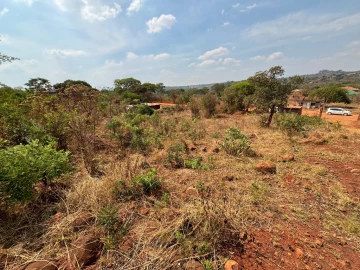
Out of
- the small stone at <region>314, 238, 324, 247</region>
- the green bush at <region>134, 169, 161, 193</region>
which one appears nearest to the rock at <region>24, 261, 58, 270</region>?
the green bush at <region>134, 169, 161, 193</region>

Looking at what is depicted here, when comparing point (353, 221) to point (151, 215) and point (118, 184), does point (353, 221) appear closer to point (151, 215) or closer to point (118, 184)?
point (151, 215)

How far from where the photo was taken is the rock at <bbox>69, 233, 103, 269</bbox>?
5.57ft

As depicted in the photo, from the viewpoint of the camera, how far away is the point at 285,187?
3189 mm

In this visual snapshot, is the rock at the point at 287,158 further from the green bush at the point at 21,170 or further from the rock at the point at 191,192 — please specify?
the green bush at the point at 21,170

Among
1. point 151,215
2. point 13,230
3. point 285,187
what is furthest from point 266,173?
point 13,230

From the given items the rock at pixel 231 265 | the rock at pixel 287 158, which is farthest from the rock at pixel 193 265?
the rock at pixel 287 158

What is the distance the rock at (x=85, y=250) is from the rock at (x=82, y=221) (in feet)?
0.73

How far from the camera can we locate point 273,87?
24.7 ft

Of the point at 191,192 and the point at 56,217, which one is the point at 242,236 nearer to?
the point at 191,192

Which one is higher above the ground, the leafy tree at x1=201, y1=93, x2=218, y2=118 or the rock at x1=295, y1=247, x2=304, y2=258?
the leafy tree at x1=201, y1=93, x2=218, y2=118

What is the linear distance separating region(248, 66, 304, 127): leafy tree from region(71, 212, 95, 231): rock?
7578 millimetres

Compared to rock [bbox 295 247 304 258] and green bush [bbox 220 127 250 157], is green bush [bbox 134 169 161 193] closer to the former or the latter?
rock [bbox 295 247 304 258]

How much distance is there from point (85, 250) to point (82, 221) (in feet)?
1.57

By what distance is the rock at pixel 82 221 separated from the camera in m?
2.11
